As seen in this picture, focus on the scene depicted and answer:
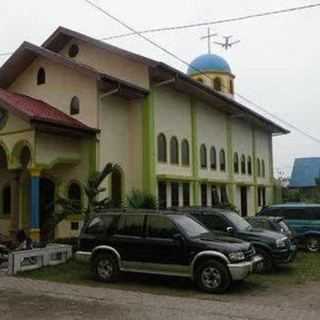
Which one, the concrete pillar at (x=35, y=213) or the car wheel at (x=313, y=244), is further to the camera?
the car wheel at (x=313, y=244)

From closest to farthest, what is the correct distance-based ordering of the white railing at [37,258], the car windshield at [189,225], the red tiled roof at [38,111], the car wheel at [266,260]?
the car windshield at [189,225]
the white railing at [37,258]
the car wheel at [266,260]
the red tiled roof at [38,111]

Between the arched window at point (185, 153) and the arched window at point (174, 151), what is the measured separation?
614 mm

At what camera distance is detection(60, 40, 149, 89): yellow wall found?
24062 millimetres

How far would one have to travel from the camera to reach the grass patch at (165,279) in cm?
1352

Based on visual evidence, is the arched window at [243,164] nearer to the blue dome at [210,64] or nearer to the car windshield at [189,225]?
the blue dome at [210,64]

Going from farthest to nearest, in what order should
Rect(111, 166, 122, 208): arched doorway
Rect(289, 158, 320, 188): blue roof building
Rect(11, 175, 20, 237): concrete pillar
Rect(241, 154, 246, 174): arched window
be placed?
Rect(289, 158, 320, 188): blue roof building
Rect(241, 154, 246, 174): arched window
Rect(11, 175, 20, 237): concrete pillar
Rect(111, 166, 122, 208): arched doorway

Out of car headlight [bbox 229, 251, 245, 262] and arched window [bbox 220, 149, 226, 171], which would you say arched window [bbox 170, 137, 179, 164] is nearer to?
arched window [bbox 220, 149, 226, 171]

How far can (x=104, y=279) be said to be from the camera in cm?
1451

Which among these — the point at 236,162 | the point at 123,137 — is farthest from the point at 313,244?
the point at 236,162

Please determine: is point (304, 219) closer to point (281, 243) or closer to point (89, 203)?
point (281, 243)

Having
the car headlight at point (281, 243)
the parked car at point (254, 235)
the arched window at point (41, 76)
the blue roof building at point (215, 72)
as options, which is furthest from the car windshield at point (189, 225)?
the blue roof building at point (215, 72)

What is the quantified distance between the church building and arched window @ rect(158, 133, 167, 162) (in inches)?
2.9

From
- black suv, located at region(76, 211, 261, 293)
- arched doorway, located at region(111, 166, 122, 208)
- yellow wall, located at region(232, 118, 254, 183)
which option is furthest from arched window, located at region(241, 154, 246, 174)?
black suv, located at region(76, 211, 261, 293)

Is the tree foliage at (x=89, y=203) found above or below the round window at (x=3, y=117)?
below
